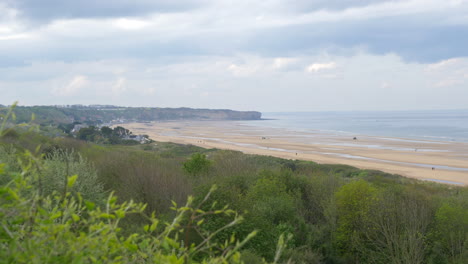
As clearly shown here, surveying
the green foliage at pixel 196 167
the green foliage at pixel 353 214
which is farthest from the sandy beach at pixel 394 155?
the green foliage at pixel 196 167

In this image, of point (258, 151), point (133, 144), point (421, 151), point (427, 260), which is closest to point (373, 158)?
point (421, 151)

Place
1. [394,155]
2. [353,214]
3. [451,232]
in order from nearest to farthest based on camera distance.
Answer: [451,232], [353,214], [394,155]

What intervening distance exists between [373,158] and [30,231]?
194 feet

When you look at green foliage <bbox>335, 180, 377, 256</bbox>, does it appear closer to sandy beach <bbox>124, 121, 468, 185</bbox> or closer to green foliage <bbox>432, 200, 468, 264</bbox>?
green foliage <bbox>432, 200, 468, 264</bbox>

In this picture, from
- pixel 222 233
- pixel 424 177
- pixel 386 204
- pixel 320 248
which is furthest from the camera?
pixel 424 177

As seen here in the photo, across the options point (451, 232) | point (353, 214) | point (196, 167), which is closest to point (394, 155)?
point (196, 167)

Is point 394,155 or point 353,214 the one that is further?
point 394,155

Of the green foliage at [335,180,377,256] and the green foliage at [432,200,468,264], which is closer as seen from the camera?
the green foliage at [432,200,468,264]

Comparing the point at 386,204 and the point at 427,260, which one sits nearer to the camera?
the point at 427,260

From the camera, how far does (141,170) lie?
939 inches

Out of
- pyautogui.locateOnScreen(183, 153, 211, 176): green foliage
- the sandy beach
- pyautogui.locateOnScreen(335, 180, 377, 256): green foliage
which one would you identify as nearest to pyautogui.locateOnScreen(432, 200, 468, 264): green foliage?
pyautogui.locateOnScreen(335, 180, 377, 256): green foliage

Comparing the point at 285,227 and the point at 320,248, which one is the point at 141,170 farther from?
the point at 320,248

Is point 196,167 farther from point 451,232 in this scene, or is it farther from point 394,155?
point 394,155

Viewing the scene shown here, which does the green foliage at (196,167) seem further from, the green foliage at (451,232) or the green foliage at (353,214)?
the green foliage at (451,232)
